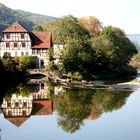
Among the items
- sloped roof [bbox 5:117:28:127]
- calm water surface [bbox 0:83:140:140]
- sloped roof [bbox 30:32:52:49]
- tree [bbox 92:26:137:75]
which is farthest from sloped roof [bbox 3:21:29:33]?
sloped roof [bbox 5:117:28:127]

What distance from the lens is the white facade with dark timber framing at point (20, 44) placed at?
314 feet

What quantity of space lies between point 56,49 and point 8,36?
12.4 meters

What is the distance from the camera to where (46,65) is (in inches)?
3573

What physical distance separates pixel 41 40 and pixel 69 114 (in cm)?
4771

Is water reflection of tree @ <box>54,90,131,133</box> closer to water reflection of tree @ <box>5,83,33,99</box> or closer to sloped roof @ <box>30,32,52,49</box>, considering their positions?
water reflection of tree @ <box>5,83,33,99</box>

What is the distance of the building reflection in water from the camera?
5112 centimetres

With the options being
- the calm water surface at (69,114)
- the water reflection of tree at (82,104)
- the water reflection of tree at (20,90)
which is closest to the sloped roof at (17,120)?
the calm water surface at (69,114)

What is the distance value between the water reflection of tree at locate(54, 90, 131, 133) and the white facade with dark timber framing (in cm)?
2656

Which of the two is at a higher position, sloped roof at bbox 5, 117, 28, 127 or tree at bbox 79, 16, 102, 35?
tree at bbox 79, 16, 102, 35

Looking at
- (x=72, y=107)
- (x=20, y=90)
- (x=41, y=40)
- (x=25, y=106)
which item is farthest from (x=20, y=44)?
(x=72, y=107)

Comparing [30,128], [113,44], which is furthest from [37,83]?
[30,128]

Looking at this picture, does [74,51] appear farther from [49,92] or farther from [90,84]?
[49,92]

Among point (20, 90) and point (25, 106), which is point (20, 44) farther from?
point (25, 106)

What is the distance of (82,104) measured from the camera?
58.9m
